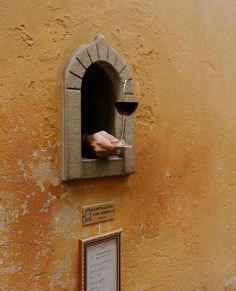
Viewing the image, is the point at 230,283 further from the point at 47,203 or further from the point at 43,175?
the point at 43,175

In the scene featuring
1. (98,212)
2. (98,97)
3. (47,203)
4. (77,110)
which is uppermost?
(98,97)

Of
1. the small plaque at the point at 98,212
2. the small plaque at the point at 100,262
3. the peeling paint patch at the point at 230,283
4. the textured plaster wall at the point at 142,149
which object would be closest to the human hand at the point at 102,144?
the textured plaster wall at the point at 142,149

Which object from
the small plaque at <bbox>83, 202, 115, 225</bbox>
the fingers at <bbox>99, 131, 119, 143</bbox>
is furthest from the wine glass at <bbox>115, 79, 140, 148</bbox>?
the small plaque at <bbox>83, 202, 115, 225</bbox>

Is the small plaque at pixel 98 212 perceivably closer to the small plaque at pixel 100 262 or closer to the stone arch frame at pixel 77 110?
the small plaque at pixel 100 262

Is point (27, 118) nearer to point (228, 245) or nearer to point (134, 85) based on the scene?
point (134, 85)

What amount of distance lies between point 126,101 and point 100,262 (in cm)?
112

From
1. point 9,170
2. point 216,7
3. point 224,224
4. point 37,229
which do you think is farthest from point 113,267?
point 216,7

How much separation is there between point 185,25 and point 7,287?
102 inches

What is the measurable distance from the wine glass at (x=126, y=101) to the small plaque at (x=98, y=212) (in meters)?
0.47

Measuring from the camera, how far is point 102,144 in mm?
2955

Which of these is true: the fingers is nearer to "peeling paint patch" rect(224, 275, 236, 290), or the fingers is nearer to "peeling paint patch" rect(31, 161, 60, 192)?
"peeling paint patch" rect(31, 161, 60, 192)

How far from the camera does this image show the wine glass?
294cm

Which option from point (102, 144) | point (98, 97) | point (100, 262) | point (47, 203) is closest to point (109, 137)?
point (102, 144)

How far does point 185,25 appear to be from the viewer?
391 centimetres
